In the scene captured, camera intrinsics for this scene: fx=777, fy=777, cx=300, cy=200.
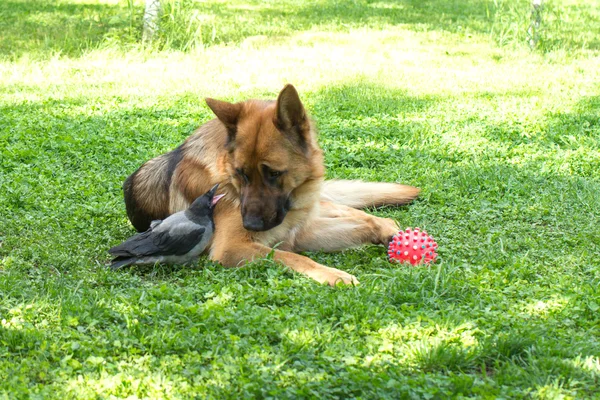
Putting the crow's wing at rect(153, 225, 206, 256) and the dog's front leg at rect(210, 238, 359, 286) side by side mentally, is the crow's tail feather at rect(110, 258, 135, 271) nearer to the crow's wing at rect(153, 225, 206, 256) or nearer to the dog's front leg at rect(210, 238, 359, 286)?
the crow's wing at rect(153, 225, 206, 256)

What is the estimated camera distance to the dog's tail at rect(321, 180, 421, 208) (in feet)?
23.0

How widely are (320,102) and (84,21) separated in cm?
690

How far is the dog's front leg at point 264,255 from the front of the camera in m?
5.26

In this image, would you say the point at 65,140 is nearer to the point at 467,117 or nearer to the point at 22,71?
the point at 22,71

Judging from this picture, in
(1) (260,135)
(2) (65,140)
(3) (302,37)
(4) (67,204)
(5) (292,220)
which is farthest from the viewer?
(3) (302,37)

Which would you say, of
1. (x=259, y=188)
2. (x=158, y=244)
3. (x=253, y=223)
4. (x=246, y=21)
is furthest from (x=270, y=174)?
(x=246, y=21)

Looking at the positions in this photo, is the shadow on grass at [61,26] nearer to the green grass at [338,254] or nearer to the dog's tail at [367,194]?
the green grass at [338,254]

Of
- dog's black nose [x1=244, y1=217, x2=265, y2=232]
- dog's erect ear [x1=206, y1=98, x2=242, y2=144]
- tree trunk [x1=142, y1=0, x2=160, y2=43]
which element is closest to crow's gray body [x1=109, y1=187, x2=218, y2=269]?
dog's black nose [x1=244, y1=217, x2=265, y2=232]

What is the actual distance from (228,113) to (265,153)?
41cm

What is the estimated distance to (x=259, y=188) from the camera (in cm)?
561

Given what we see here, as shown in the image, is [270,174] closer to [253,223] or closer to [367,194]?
[253,223]

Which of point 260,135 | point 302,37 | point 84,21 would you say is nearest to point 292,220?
point 260,135

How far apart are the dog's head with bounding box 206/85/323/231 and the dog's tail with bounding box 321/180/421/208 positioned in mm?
1294

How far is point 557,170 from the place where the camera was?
773 cm
